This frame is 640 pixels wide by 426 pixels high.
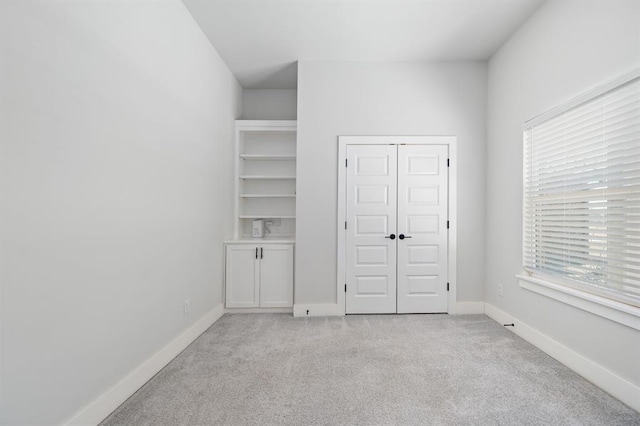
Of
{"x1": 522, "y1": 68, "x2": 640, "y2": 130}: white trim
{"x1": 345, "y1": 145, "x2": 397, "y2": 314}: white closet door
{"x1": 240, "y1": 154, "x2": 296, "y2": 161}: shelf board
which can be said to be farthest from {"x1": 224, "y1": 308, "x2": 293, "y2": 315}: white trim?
{"x1": 522, "y1": 68, "x2": 640, "y2": 130}: white trim

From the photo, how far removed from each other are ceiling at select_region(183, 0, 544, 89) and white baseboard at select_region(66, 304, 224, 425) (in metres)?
2.94

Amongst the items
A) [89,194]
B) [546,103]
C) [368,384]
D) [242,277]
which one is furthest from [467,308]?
[89,194]

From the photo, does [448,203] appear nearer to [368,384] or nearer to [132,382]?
[368,384]

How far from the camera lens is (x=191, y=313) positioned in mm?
2727

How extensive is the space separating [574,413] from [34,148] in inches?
125

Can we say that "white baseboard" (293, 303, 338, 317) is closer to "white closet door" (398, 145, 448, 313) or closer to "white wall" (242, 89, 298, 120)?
"white closet door" (398, 145, 448, 313)

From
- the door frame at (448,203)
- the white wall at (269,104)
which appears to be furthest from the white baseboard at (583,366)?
the white wall at (269,104)

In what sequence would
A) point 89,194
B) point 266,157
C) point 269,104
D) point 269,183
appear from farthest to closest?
1. point 269,104
2. point 269,183
3. point 266,157
4. point 89,194

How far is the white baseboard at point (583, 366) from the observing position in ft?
5.83

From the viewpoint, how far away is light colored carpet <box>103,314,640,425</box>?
66.1 inches

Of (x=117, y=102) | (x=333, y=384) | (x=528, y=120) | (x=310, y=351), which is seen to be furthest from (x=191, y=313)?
(x=528, y=120)

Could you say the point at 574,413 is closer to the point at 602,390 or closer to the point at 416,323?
Result: the point at 602,390

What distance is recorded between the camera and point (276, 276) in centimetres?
355

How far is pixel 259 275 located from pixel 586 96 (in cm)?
347
